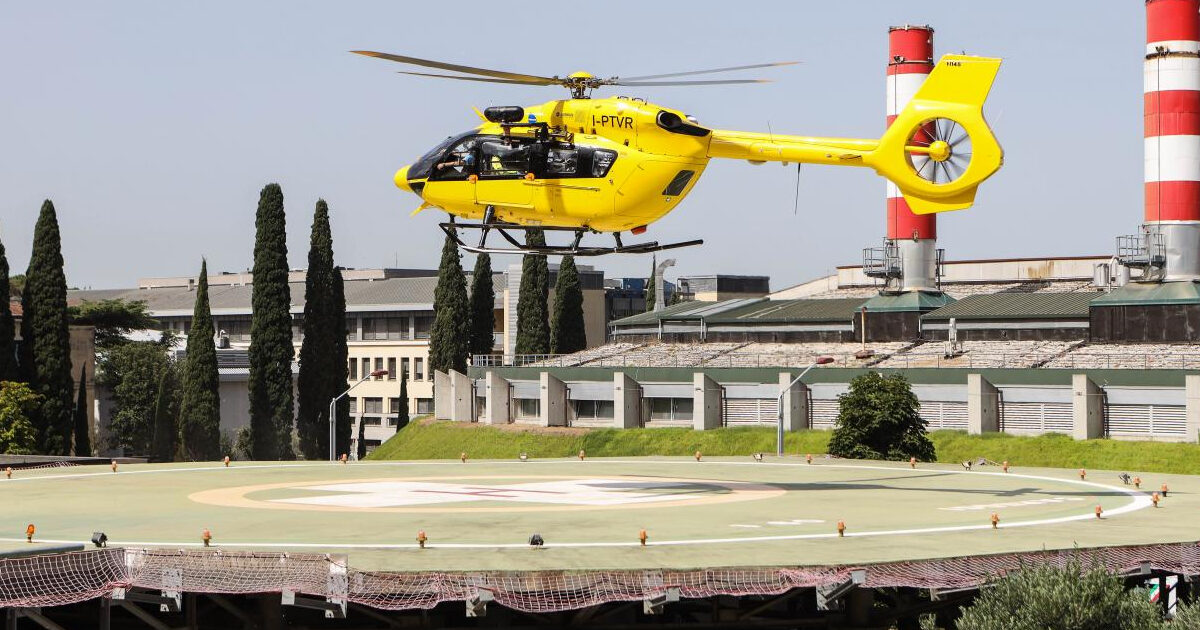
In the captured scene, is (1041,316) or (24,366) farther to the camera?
(1041,316)

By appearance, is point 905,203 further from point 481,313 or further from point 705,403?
point 481,313

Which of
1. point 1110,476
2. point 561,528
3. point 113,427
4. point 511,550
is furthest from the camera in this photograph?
point 113,427

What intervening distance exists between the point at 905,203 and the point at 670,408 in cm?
2190

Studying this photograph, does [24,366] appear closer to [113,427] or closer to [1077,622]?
[113,427]


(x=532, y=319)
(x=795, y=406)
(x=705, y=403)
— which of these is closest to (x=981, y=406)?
(x=795, y=406)

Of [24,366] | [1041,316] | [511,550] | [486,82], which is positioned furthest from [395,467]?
[1041,316]

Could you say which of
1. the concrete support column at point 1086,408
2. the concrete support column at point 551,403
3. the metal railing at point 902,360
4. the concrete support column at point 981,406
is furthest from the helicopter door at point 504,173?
the concrete support column at point 551,403

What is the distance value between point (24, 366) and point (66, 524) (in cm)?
6190

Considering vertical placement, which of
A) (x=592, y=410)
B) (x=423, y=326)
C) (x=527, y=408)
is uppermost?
(x=423, y=326)

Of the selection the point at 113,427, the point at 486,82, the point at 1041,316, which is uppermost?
the point at 486,82

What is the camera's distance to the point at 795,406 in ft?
310

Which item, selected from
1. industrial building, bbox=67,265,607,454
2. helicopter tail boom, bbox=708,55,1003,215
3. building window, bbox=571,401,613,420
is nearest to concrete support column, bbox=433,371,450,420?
building window, bbox=571,401,613,420

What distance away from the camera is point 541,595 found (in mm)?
27625

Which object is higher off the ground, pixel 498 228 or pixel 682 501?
pixel 498 228
